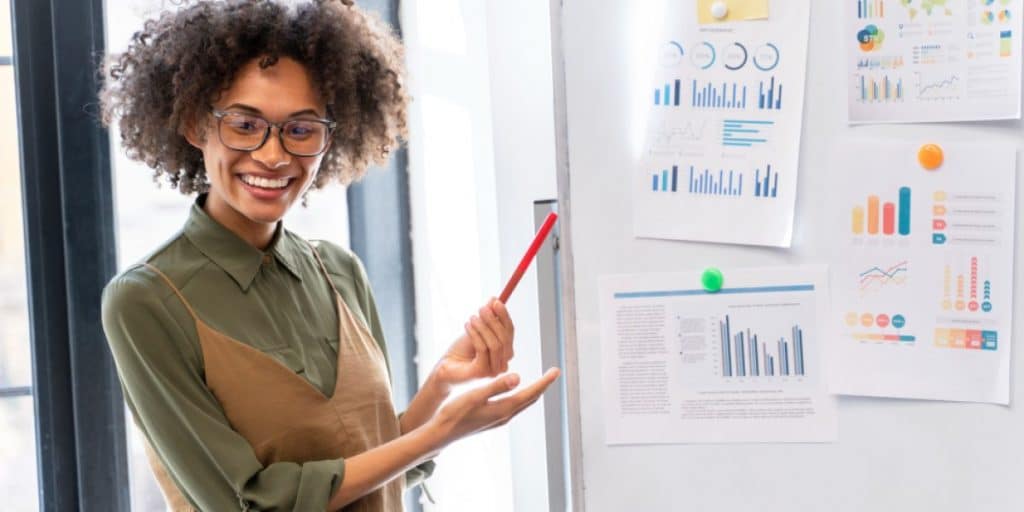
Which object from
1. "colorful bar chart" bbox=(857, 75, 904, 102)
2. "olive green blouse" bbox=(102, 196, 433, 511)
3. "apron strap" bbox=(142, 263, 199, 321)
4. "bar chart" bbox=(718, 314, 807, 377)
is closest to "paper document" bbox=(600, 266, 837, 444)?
"bar chart" bbox=(718, 314, 807, 377)

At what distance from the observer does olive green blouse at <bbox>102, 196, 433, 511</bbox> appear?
1185 mm

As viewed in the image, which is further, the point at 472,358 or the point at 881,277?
Result: the point at 472,358

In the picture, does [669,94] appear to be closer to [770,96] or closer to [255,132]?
[770,96]

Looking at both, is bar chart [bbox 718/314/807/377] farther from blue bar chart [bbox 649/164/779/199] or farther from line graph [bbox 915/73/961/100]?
line graph [bbox 915/73/961/100]

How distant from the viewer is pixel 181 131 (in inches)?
50.8

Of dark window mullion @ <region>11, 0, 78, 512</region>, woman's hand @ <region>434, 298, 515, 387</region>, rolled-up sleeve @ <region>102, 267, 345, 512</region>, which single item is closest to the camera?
rolled-up sleeve @ <region>102, 267, 345, 512</region>

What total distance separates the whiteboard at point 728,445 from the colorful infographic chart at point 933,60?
0.02 metres

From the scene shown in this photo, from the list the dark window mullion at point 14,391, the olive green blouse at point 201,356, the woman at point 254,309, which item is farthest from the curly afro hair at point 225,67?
the dark window mullion at point 14,391

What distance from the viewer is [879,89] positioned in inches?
48.9

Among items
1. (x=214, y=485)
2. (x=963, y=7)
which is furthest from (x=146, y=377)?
(x=963, y=7)

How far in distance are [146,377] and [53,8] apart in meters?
0.77

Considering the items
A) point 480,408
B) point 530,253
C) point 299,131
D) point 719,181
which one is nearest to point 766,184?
point 719,181

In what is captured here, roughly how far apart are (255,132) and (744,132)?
560 mm

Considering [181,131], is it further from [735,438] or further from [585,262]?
[735,438]
